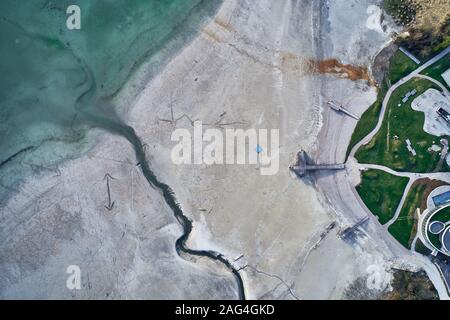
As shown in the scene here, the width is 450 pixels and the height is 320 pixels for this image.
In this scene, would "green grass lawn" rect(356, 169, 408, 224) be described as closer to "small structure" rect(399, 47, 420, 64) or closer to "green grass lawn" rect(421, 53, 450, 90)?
"green grass lawn" rect(421, 53, 450, 90)

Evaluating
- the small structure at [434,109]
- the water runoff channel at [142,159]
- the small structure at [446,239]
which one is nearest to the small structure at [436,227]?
the small structure at [446,239]

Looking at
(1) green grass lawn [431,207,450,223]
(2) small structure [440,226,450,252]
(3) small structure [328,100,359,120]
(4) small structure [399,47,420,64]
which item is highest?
(4) small structure [399,47,420,64]

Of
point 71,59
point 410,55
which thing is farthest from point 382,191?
point 71,59

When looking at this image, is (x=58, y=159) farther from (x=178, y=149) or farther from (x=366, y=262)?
(x=366, y=262)

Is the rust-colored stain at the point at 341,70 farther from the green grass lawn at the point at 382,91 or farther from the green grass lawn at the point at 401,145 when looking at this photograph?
the green grass lawn at the point at 401,145

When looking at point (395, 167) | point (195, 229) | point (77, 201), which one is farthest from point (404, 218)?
point (77, 201)

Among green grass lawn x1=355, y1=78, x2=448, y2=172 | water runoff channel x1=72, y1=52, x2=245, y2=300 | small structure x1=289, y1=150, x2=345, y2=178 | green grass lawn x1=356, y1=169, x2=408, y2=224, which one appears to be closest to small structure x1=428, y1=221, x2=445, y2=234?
green grass lawn x1=356, y1=169, x2=408, y2=224
